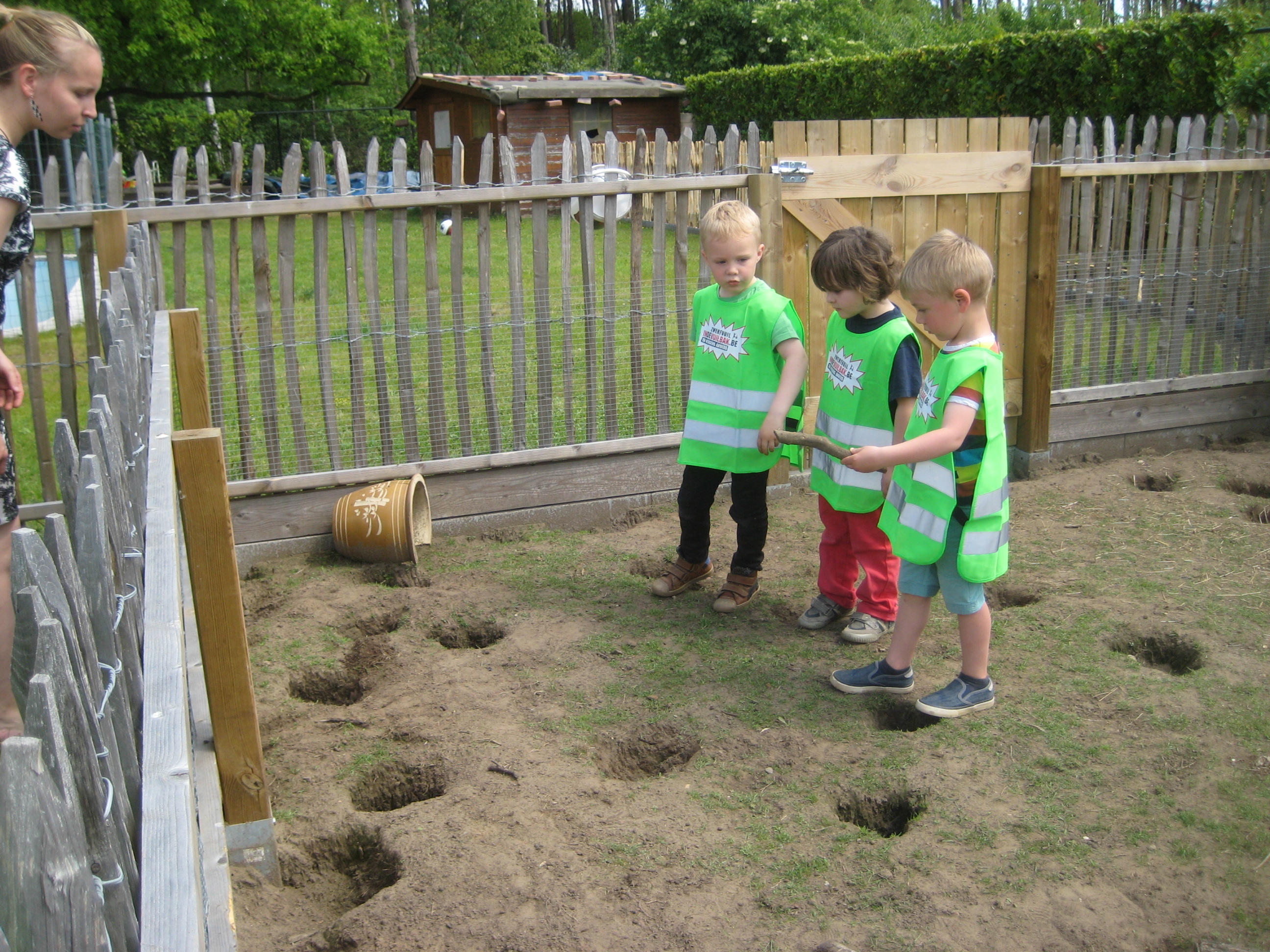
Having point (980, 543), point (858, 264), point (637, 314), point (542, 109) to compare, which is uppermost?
point (542, 109)

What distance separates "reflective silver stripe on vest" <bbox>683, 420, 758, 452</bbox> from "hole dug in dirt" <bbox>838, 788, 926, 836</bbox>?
1.48 metres

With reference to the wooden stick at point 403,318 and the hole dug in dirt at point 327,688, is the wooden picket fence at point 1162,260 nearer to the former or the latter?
the wooden stick at point 403,318

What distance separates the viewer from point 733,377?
409 centimetres

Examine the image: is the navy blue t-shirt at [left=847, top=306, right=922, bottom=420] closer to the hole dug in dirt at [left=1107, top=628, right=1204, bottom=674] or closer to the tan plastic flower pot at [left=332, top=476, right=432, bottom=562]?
the hole dug in dirt at [left=1107, top=628, right=1204, bottom=674]

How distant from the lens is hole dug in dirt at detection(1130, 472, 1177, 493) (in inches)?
226

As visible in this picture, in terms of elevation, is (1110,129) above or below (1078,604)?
above

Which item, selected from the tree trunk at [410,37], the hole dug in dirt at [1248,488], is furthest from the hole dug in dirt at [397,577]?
the tree trunk at [410,37]

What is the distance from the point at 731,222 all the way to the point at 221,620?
2324 mm

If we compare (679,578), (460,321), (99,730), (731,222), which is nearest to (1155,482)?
(679,578)

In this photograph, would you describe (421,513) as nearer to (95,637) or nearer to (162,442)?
(162,442)

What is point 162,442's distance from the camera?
2270 mm

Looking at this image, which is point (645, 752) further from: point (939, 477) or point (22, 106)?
point (22, 106)

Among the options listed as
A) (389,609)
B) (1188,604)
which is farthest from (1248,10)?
(389,609)

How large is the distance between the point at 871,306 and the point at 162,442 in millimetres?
2462
